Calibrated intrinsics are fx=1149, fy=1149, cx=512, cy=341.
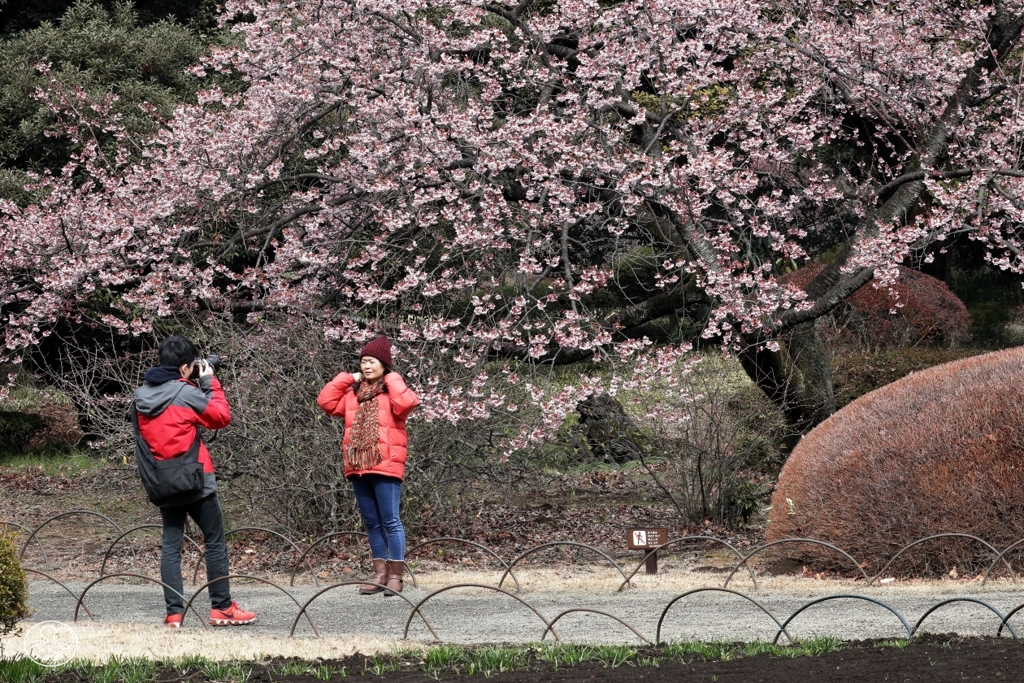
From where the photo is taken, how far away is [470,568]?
8.52m

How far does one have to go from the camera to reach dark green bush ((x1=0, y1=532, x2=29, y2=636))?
526 cm

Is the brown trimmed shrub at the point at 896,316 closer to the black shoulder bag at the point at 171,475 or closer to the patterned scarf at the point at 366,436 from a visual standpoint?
the patterned scarf at the point at 366,436

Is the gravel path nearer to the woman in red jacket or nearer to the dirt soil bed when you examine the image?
the woman in red jacket

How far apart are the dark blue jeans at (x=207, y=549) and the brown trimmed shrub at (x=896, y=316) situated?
11.1 meters

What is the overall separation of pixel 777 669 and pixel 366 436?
297cm

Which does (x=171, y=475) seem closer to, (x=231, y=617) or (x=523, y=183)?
(x=231, y=617)

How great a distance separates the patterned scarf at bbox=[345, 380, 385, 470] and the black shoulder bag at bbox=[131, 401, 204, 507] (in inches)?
Result: 39.9

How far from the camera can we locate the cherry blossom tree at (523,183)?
9453mm

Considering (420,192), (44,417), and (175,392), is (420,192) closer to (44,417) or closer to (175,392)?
(175,392)

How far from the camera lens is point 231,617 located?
6344 millimetres

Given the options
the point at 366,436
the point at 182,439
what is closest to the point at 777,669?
the point at 366,436

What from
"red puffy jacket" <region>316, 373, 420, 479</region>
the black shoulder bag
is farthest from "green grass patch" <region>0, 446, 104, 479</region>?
the black shoulder bag

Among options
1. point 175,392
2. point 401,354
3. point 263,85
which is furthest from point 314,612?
point 263,85

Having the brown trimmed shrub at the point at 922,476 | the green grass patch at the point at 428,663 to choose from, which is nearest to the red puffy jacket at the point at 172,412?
the green grass patch at the point at 428,663
